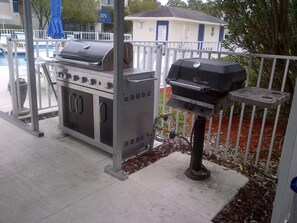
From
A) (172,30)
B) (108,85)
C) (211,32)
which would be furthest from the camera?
(211,32)

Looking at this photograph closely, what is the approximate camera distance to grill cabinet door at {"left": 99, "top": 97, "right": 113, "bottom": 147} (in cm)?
298

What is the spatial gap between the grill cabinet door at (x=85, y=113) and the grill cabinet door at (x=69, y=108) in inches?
3.5

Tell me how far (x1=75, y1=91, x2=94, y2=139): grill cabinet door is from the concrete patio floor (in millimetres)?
242

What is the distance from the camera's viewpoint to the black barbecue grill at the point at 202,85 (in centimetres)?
217

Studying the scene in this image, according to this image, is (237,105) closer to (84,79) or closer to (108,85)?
(108,85)

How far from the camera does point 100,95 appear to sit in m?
3.02

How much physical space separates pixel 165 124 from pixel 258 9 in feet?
6.61

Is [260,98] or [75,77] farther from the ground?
[260,98]

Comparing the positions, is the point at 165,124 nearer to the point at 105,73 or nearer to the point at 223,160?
the point at 223,160

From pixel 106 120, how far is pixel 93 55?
0.76 m

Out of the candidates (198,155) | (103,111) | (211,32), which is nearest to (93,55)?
(103,111)

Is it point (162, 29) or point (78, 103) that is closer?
point (78, 103)

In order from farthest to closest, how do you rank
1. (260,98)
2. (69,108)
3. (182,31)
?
(182,31) → (69,108) → (260,98)

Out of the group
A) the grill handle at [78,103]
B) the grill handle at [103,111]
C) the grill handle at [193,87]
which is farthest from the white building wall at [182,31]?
the grill handle at [193,87]
